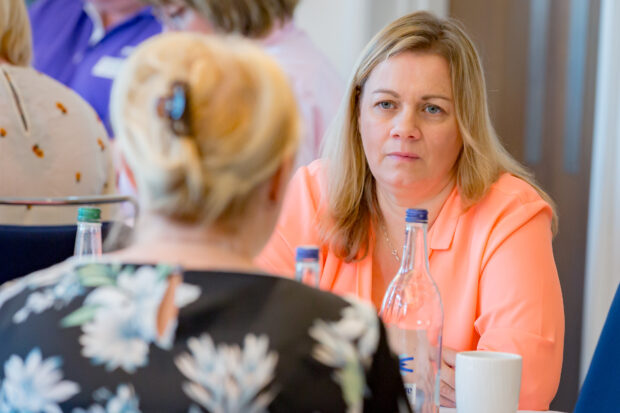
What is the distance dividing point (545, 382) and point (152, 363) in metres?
1.03

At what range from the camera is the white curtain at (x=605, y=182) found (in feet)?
8.95

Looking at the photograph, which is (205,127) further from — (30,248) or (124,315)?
(30,248)

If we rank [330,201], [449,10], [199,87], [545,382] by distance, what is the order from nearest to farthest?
[199,87] → [545,382] → [330,201] → [449,10]

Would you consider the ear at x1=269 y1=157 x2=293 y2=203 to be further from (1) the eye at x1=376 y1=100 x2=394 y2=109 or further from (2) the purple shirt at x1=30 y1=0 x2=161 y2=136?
(2) the purple shirt at x1=30 y1=0 x2=161 y2=136

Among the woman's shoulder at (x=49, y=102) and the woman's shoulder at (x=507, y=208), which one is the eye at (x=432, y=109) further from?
the woman's shoulder at (x=49, y=102)

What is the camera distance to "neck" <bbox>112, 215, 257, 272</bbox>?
0.83 metres

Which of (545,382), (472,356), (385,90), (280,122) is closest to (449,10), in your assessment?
(385,90)

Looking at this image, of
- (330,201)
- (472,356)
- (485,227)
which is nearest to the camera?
(472,356)

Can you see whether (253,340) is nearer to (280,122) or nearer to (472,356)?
(280,122)

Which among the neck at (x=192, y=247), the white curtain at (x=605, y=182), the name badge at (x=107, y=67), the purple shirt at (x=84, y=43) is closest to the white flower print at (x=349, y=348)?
the neck at (x=192, y=247)

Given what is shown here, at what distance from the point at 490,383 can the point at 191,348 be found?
490mm

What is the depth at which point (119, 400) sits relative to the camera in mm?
782

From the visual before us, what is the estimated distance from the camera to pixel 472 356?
44.9 inches

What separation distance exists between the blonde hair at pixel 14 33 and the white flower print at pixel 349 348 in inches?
67.2
